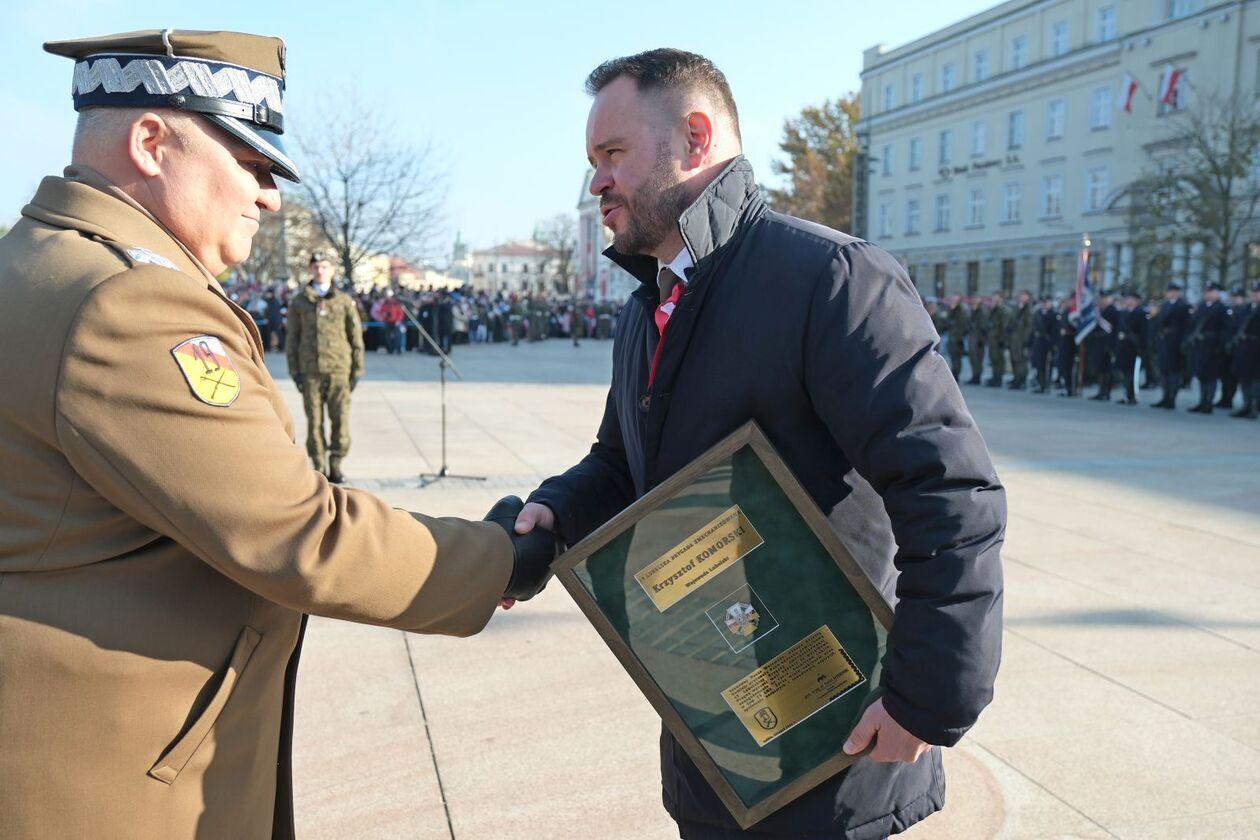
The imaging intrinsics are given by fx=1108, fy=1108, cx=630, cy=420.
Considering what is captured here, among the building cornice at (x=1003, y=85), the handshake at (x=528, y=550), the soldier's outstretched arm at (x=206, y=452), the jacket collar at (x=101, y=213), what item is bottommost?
the handshake at (x=528, y=550)

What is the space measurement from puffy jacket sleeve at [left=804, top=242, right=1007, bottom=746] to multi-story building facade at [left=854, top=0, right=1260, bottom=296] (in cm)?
3617

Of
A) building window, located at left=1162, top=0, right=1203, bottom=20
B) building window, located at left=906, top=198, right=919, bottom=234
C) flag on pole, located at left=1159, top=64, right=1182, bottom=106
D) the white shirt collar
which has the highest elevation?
building window, located at left=1162, top=0, right=1203, bottom=20

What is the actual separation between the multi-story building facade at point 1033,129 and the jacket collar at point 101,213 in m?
36.4

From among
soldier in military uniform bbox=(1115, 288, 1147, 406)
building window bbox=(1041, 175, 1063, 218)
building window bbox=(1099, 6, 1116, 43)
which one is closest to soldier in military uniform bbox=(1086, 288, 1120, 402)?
soldier in military uniform bbox=(1115, 288, 1147, 406)

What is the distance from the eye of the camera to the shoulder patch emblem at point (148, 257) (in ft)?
5.70

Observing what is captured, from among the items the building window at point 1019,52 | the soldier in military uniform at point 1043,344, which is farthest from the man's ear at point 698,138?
the building window at point 1019,52

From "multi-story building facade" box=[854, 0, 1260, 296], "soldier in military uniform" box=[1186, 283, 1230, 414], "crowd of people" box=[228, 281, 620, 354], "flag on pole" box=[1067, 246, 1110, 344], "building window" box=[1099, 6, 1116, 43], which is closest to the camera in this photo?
"soldier in military uniform" box=[1186, 283, 1230, 414]

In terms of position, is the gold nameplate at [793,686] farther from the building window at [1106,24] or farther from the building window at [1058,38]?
the building window at [1058,38]

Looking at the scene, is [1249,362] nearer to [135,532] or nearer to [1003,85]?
[135,532]

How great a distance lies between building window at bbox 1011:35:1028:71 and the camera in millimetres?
57000

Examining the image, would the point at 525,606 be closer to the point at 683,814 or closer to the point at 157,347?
the point at 683,814

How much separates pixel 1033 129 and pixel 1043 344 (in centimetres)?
3779

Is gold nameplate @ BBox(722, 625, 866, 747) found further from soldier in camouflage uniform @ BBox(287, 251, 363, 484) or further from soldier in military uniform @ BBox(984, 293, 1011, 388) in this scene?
soldier in military uniform @ BBox(984, 293, 1011, 388)

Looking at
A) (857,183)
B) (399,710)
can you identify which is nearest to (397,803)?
(399,710)
